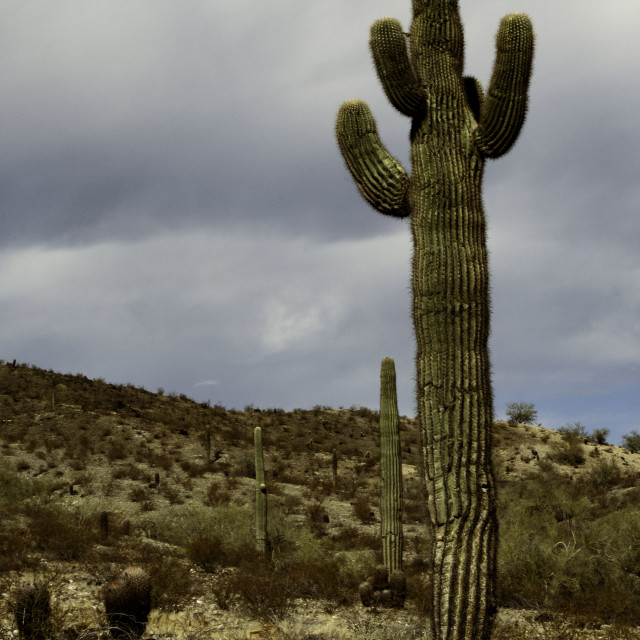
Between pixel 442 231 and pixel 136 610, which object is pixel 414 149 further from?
pixel 136 610

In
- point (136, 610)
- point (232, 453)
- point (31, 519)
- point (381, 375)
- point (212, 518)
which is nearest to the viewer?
point (136, 610)

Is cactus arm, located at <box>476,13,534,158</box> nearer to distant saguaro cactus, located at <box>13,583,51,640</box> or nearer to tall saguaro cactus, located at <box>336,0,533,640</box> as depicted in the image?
tall saguaro cactus, located at <box>336,0,533,640</box>

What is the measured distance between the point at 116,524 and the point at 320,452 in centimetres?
1710

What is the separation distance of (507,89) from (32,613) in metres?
8.69

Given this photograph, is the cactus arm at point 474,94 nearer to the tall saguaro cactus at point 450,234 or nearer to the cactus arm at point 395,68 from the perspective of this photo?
→ the tall saguaro cactus at point 450,234

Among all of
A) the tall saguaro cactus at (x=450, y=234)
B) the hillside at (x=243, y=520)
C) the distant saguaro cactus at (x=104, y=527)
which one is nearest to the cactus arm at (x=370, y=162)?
the tall saguaro cactus at (x=450, y=234)

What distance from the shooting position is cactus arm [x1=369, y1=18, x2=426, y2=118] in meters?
8.17

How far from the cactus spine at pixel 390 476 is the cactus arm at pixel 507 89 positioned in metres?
6.69

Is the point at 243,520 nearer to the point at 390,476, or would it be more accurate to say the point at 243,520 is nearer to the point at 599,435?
the point at 390,476

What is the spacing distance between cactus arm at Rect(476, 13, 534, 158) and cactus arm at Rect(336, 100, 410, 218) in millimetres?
1086

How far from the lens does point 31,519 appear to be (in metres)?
19.0

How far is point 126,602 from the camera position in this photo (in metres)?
9.70

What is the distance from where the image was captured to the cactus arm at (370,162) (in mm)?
8398

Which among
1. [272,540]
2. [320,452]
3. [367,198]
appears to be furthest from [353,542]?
[320,452]
